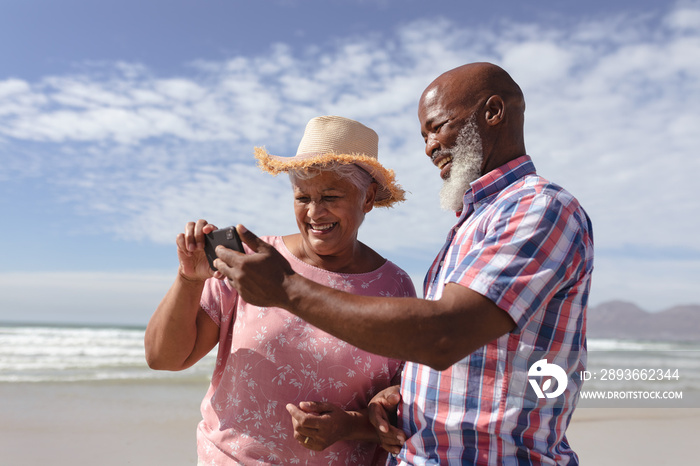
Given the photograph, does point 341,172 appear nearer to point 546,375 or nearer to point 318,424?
point 318,424

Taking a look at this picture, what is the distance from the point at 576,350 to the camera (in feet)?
5.85

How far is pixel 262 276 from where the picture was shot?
155 centimetres

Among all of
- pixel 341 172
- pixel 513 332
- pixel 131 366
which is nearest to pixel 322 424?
pixel 513 332

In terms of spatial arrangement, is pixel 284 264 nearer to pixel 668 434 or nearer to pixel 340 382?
pixel 340 382

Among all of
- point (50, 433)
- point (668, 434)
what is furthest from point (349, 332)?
point (668, 434)

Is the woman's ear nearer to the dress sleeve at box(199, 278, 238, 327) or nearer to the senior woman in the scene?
the senior woman

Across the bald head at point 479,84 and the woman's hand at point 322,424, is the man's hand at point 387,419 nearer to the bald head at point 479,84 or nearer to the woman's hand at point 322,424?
the woman's hand at point 322,424

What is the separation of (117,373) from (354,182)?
10409mm

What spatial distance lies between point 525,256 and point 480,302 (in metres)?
0.18

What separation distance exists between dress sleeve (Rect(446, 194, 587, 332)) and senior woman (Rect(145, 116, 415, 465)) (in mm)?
1077

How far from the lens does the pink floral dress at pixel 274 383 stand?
7.79 feet

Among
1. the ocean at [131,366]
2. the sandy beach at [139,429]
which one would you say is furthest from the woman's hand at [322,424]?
the ocean at [131,366]

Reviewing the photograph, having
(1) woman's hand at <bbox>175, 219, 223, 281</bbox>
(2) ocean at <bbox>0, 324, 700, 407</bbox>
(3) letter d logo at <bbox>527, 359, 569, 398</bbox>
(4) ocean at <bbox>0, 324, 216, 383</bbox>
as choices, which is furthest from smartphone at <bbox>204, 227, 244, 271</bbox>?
(4) ocean at <bbox>0, 324, 216, 383</bbox>

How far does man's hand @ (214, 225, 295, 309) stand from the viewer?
5.08ft
